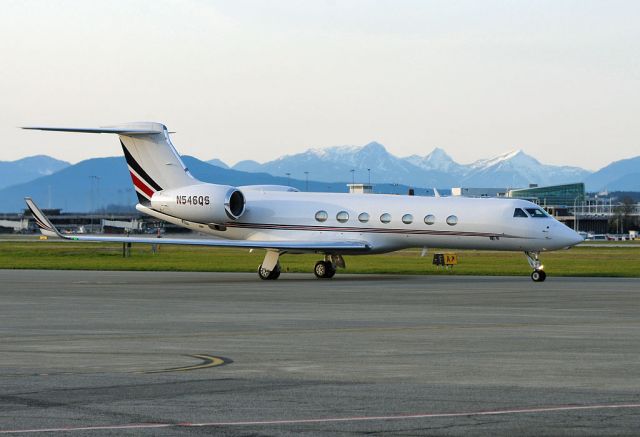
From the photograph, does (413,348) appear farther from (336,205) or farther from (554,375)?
(336,205)

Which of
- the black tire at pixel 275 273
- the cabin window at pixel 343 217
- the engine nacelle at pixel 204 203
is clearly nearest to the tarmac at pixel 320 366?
the black tire at pixel 275 273

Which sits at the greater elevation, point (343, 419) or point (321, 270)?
point (321, 270)

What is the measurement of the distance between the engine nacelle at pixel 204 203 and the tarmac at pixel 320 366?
1257 cm

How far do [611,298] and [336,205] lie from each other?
47.6ft

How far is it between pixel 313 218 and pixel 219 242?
459 cm

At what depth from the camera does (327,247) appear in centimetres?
3934

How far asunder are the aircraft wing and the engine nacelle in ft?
6.50

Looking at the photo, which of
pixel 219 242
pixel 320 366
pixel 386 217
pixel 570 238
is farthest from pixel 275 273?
pixel 320 366

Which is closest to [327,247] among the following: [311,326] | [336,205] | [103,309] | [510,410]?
[336,205]

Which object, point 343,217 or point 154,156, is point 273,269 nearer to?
point 343,217

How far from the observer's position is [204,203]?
4122 centimetres

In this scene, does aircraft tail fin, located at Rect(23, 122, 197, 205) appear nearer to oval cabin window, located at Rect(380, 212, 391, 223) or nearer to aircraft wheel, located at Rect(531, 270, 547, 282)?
oval cabin window, located at Rect(380, 212, 391, 223)

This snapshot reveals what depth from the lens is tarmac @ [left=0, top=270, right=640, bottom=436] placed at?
33.5 ft

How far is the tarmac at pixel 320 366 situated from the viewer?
1022 cm
